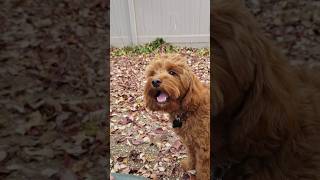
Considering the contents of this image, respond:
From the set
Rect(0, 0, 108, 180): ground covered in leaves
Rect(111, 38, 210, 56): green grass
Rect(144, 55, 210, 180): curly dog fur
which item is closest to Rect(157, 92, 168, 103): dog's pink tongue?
Rect(144, 55, 210, 180): curly dog fur

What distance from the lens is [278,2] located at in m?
0.88

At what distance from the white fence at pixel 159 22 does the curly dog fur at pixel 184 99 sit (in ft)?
0.24

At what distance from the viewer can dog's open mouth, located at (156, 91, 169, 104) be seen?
0.94 metres

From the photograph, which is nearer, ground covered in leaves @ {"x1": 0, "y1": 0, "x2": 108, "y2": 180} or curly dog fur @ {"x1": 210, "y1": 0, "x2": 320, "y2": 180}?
curly dog fur @ {"x1": 210, "y1": 0, "x2": 320, "y2": 180}

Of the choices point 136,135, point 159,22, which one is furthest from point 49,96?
point 159,22

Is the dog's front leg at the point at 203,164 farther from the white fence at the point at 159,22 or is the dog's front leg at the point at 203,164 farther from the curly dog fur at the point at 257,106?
the white fence at the point at 159,22

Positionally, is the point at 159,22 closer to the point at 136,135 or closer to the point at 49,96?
the point at 136,135

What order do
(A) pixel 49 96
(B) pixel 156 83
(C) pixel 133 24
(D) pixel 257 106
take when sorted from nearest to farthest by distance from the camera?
1. (D) pixel 257 106
2. (B) pixel 156 83
3. (C) pixel 133 24
4. (A) pixel 49 96

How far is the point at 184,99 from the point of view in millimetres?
976

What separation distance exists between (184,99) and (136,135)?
0.19 meters

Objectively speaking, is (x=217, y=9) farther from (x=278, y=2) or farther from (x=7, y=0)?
(x=7, y=0)

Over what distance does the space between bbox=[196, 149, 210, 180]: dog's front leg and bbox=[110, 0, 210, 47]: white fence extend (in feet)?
0.86

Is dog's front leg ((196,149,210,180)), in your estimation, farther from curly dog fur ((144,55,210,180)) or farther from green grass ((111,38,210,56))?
green grass ((111,38,210,56))

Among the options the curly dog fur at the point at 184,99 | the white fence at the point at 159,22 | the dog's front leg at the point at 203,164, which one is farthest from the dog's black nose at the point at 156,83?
the dog's front leg at the point at 203,164
